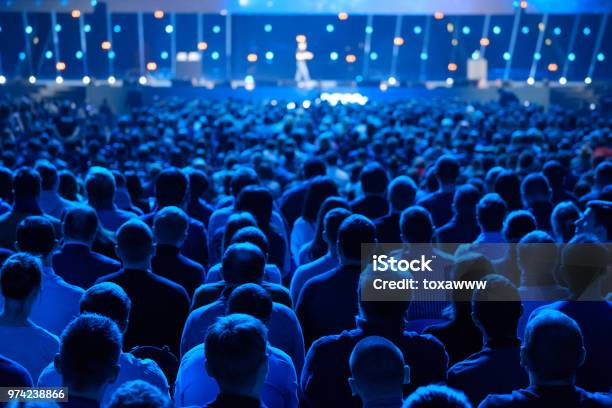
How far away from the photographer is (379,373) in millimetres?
3070

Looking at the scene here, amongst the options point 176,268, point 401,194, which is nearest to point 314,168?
point 401,194

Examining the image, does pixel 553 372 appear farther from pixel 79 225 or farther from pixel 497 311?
pixel 79 225

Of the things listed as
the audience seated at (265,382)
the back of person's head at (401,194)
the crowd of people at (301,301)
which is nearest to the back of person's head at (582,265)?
the crowd of people at (301,301)

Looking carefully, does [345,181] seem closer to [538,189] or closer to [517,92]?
[538,189]

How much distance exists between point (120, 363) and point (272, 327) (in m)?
1.01

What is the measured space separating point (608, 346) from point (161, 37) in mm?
38158

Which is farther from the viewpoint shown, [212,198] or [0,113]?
[0,113]

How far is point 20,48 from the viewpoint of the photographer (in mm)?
38469

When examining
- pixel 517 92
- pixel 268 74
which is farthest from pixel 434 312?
pixel 268 74

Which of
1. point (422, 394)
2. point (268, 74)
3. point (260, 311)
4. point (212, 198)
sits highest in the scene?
point (422, 394)

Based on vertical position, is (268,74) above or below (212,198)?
below

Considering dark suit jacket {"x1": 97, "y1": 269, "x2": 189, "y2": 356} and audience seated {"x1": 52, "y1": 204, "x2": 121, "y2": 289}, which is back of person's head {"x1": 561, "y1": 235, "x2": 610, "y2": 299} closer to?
dark suit jacket {"x1": 97, "y1": 269, "x2": 189, "y2": 356}

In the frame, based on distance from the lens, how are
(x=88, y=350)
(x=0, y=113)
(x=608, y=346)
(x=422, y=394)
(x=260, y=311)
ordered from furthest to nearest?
(x=0, y=113), (x=608, y=346), (x=260, y=311), (x=88, y=350), (x=422, y=394)

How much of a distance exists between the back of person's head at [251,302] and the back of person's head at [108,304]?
0.47 meters
